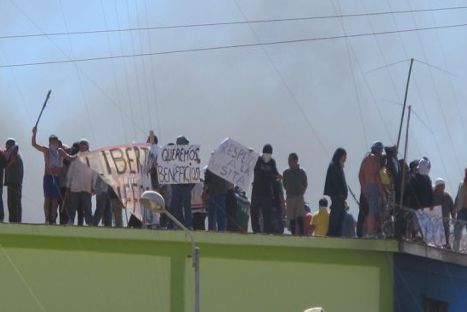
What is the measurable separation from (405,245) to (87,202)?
574cm

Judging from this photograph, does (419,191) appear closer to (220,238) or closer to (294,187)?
(294,187)

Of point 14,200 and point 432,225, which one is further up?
point 14,200

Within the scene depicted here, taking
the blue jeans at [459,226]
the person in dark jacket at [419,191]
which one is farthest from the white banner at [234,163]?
the blue jeans at [459,226]

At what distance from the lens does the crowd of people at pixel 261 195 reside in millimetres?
36062

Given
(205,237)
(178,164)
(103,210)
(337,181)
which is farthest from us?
(103,210)

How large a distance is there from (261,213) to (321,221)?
5.02ft

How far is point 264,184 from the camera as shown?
119 feet

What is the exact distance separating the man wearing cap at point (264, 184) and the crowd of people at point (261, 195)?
2 centimetres

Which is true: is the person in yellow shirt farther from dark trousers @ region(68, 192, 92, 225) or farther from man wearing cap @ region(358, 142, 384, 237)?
dark trousers @ region(68, 192, 92, 225)

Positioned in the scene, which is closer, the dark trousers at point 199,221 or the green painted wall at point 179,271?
the green painted wall at point 179,271

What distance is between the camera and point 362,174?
3616 centimetres

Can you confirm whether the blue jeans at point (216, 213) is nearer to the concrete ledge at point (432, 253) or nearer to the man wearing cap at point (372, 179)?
the man wearing cap at point (372, 179)

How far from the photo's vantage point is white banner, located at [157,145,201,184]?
36250 millimetres

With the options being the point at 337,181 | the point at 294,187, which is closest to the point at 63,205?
the point at 294,187
